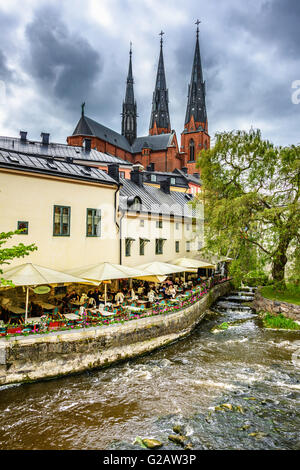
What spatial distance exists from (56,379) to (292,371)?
9.89m

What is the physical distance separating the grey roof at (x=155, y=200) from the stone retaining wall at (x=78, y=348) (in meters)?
10.5

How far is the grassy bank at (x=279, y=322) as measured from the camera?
19.4 meters

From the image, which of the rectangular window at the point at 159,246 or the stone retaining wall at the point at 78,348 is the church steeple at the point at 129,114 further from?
the stone retaining wall at the point at 78,348

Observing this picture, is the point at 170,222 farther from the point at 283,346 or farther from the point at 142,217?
the point at 283,346

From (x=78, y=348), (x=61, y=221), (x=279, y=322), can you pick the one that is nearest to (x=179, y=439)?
(x=78, y=348)

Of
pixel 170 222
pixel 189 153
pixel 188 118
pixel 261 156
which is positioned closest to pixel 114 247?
pixel 170 222

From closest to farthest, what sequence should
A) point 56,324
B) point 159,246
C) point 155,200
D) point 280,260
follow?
1. point 56,324
2. point 280,260
3. point 159,246
4. point 155,200

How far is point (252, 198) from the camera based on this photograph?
72.0 feet

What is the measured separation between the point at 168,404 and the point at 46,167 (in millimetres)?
13355

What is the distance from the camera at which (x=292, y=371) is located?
43.0ft

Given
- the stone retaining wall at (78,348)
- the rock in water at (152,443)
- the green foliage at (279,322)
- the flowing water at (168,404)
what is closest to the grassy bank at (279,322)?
the green foliage at (279,322)

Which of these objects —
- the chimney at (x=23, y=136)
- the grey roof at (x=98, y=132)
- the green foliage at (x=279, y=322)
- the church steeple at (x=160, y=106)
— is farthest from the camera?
the church steeple at (x=160, y=106)

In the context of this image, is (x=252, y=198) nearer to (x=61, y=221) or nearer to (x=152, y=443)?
(x=61, y=221)

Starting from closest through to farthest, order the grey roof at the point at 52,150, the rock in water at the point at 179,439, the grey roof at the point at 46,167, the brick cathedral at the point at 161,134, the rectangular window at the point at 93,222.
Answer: the rock in water at the point at 179,439
the grey roof at the point at 46,167
the rectangular window at the point at 93,222
the grey roof at the point at 52,150
the brick cathedral at the point at 161,134
